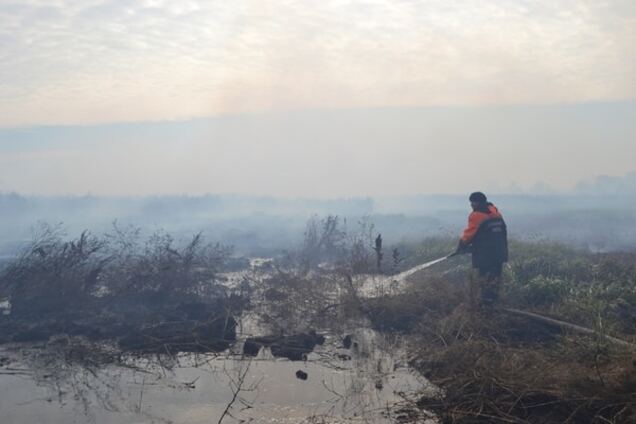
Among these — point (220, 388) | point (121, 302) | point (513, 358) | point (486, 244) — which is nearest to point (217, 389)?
point (220, 388)

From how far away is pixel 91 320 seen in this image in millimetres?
10516

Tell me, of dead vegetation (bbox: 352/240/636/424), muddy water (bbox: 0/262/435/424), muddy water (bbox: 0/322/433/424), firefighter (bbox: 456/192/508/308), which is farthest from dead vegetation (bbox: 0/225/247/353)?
firefighter (bbox: 456/192/508/308)

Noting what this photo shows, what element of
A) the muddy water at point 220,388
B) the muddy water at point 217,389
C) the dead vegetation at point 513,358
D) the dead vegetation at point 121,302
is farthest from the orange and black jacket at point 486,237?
the dead vegetation at point 121,302

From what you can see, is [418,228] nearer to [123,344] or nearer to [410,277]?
[410,277]

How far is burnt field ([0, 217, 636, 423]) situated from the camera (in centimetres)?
595

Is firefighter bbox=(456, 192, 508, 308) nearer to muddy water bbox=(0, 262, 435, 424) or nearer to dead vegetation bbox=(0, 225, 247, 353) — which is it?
muddy water bbox=(0, 262, 435, 424)

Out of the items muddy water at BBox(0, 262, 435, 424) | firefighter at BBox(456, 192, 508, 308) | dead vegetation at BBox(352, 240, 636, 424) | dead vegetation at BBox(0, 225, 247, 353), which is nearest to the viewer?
dead vegetation at BBox(352, 240, 636, 424)

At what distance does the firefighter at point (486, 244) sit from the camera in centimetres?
975

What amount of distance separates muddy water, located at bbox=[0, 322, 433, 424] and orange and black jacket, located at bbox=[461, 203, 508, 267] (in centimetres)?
231

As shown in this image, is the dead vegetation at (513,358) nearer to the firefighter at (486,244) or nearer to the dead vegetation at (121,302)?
the firefighter at (486,244)

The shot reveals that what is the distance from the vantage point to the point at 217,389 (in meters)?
7.11

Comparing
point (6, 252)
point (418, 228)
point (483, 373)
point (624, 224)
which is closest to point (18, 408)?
point (483, 373)

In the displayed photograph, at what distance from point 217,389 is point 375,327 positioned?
11.6 feet

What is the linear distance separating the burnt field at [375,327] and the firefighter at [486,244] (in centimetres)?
52
